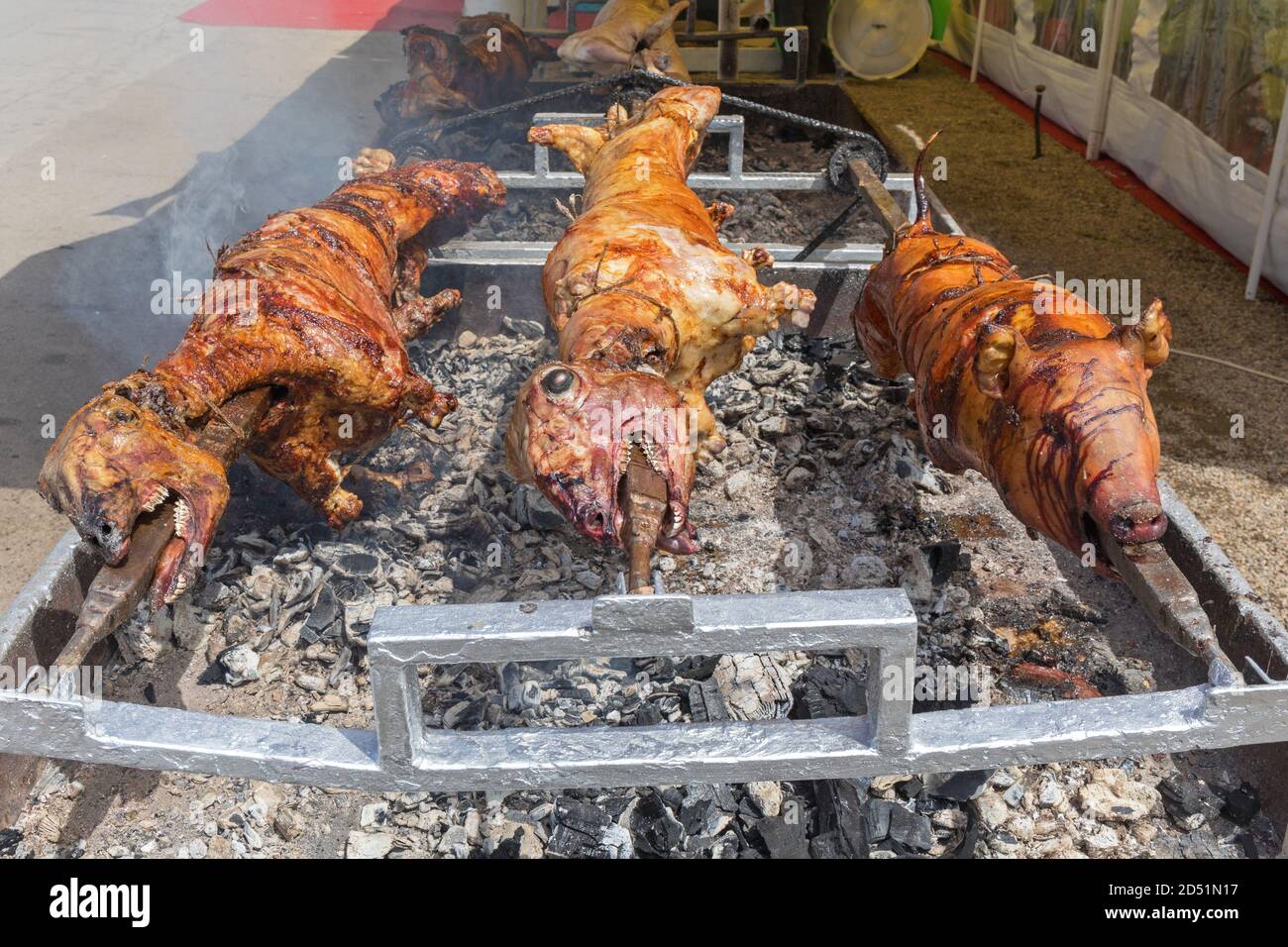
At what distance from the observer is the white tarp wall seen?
6.67 m

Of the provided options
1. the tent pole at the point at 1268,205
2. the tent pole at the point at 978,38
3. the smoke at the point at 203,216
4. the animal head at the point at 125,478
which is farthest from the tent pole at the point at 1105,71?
the animal head at the point at 125,478

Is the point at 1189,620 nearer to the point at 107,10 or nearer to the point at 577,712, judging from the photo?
the point at 577,712

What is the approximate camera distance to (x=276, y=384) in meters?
3.26

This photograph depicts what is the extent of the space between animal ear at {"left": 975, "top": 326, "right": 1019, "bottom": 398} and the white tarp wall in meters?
4.96

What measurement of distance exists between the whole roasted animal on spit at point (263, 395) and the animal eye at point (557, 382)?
985 mm

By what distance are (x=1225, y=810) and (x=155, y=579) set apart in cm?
293

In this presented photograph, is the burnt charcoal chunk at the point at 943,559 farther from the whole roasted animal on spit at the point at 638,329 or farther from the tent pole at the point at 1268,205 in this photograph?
the tent pole at the point at 1268,205

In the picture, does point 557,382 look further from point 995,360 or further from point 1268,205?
point 1268,205

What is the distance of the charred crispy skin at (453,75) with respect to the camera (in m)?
7.49

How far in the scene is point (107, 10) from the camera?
16.0 m

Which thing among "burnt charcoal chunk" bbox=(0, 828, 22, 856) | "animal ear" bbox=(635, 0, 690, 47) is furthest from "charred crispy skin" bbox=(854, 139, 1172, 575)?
"animal ear" bbox=(635, 0, 690, 47)

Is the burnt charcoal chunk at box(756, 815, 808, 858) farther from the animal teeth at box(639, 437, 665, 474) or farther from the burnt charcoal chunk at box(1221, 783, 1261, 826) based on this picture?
the burnt charcoal chunk at box(1221, 783, 1261, 826)

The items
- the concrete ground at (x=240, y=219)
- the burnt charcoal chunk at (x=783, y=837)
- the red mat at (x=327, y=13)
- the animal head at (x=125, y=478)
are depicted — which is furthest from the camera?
the red mat at (x=327, y=13)

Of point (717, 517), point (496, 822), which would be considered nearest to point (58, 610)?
point (496, 822)
